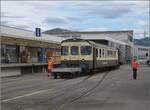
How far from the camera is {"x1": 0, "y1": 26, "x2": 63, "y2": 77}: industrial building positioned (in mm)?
37562

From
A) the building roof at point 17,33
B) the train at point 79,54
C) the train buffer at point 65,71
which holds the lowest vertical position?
the train buffer at point 65,71

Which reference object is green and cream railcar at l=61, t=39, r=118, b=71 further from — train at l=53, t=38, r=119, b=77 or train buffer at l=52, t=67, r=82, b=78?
train buffer at l=52, t=67, r=82, b=78

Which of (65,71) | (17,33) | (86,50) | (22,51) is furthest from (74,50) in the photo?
(17,33)

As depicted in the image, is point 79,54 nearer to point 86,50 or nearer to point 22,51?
point 86,50

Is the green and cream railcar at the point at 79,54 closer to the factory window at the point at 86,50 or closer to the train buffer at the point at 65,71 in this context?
the factory window at the point at 86,50

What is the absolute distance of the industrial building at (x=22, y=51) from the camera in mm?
37562

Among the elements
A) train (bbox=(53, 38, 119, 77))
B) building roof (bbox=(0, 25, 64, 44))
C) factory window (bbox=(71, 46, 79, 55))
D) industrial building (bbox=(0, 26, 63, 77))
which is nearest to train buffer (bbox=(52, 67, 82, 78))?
train (bbox=(53, 38, 119, 77))

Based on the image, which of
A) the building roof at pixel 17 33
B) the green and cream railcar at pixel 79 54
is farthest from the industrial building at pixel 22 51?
the green and cream railcar at pixel 79 54

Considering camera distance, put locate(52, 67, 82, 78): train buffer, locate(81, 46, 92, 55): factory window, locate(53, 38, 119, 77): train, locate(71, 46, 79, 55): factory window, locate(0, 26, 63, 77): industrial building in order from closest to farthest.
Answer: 1. locate(52, 67, 82, 78): train buffer
2. locate(53, 38, 119, 77): train
3. locate(0, 26, 63, 77): industrial building
4. locate(71, 46, 79, 55): factory window
5. locate(81, 46, 92, 55): factory window

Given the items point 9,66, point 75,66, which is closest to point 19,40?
point 9,66

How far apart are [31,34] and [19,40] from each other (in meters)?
5.49

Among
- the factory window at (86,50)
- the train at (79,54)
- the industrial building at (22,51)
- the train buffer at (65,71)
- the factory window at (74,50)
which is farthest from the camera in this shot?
the factory window at (86,50)

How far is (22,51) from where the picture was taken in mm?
41531

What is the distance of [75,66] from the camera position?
3653 cm
